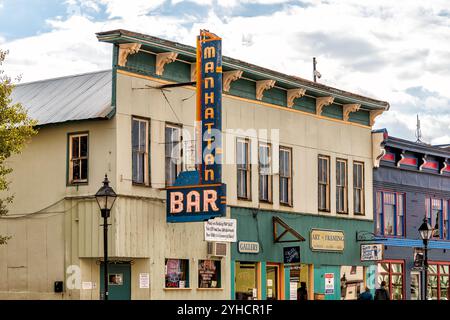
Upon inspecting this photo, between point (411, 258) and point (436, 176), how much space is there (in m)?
4.48

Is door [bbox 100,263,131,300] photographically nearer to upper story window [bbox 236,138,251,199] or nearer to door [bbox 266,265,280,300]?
upper story window [bbox 236,138,251,199]

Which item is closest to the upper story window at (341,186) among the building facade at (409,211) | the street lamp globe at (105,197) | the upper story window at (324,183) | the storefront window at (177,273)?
the upper story window at (324,183)

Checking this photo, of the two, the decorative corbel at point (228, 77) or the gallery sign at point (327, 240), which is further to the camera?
the gallery sign at point (327, 240)

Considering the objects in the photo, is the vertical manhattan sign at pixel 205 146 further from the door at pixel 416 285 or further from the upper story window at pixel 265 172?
the door at pixel 416 285

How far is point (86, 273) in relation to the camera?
28328mm

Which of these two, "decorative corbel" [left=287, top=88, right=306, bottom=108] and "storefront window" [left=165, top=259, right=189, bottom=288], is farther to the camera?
"decorative corbel" [left=287, top=88, right=306, bottom=108]

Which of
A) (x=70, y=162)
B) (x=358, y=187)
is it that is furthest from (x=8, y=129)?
(x=358, y=187)

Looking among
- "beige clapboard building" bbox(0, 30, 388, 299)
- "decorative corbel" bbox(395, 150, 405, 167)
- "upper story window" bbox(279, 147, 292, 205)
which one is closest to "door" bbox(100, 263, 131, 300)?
"beige clapboard building" bbox(0, 30, 388, 299)

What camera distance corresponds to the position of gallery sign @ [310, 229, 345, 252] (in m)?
36.3

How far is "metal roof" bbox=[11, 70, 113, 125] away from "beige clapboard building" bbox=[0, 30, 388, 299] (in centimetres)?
6

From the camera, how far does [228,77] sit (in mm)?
32156

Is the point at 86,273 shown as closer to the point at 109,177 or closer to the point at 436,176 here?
the point at 109,177

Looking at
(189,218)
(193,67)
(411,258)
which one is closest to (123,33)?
(193,67)

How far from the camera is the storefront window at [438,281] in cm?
4381
